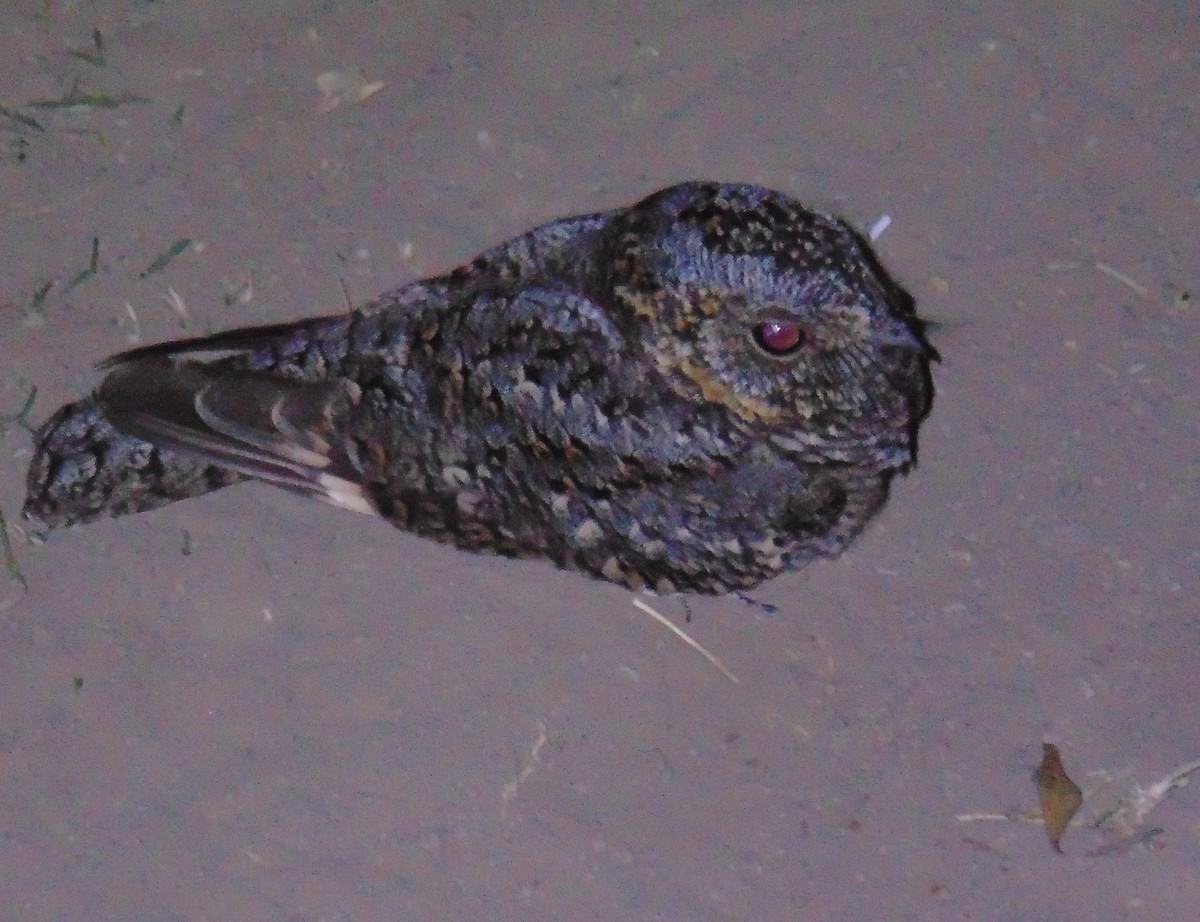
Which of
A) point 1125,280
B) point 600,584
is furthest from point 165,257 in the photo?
point 1125,280

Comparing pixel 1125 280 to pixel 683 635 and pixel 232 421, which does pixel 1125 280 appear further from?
pixel 232 421

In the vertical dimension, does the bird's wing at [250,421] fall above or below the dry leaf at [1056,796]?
above

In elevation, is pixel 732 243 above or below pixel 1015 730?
above

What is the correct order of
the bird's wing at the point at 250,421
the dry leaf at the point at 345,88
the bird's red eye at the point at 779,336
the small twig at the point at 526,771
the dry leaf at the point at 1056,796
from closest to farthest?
the bird's red eye at the point at 779,336, the bird's wing at the point at 250,421, the dry leaf at the point at 1056,796, the small twig at the point at 526,771, the dry leaf at the point at 345,88

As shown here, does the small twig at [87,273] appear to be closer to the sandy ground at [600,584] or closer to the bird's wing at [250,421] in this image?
the sandy ground at [600,584]

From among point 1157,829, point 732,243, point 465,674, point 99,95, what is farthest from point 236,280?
point 1157,829

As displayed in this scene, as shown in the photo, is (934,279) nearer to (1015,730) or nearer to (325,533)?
(1015,730)

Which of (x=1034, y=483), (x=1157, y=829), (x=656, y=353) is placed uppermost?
(x=656, y=353)

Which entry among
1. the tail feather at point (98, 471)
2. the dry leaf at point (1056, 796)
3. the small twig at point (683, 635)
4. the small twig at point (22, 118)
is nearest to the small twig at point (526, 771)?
the small twig at point (683, 635)
